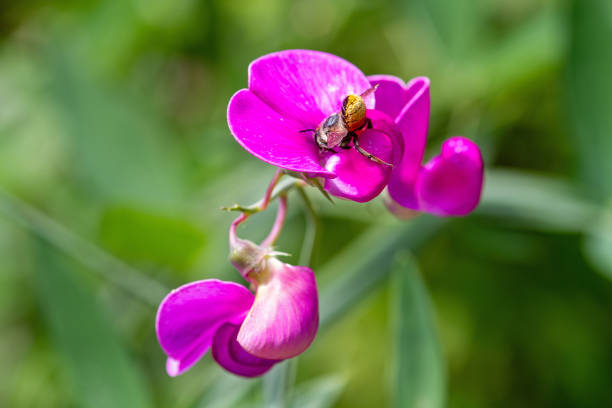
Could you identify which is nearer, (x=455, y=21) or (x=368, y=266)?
(x=368, y=266)

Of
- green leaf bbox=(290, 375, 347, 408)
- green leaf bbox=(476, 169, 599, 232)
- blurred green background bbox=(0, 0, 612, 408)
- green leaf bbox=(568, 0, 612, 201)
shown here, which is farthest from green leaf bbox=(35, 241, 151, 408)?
green leaf bbox=(568, 0, 612, 201)

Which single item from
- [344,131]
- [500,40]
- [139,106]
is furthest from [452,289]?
[344,131]

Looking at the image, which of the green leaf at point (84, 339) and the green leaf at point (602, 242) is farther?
the green leaf at point (602, 242)

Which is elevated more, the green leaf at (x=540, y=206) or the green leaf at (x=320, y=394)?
the green leaf at (x=540, y=206)

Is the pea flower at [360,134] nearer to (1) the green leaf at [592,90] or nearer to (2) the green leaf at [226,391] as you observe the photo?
(2) the green leaf at [226,391]

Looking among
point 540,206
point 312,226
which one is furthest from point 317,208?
point 312,226

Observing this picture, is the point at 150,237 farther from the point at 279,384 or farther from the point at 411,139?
the point at 411,139

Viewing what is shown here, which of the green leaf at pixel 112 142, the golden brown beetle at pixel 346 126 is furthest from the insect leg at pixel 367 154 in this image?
the green leaf at pixel 112 142

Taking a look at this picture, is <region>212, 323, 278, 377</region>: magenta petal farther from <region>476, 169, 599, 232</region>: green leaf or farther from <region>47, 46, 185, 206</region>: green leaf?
<region>47, 46, 185, 206</region>: green leaf
